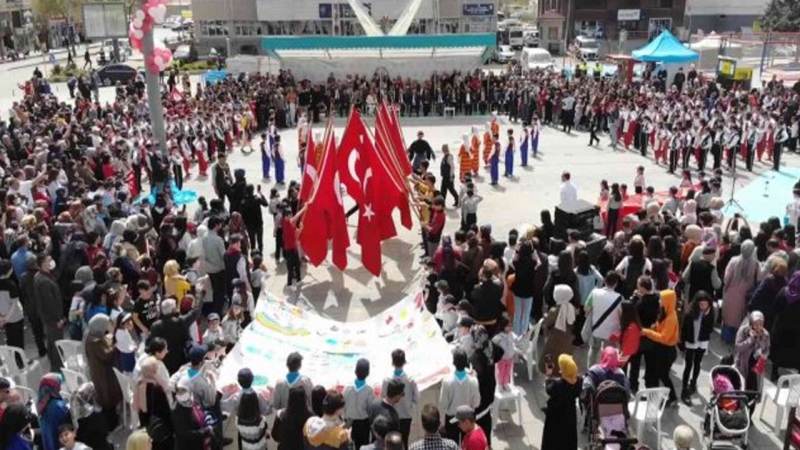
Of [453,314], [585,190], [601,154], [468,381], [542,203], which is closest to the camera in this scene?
[468,381]

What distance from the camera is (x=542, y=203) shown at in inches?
625

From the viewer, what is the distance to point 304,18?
150ft

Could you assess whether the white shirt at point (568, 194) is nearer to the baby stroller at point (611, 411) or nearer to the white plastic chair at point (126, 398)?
the baby stroller at point (611, 411)

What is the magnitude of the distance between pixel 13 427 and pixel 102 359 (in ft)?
4.81

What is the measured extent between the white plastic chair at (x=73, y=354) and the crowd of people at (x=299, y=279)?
0.25 meters

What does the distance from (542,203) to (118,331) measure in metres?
10.5

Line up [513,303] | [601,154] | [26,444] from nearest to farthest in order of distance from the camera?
[26,444] < [513,303] < [601,154]

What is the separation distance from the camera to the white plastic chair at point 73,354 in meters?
7.88

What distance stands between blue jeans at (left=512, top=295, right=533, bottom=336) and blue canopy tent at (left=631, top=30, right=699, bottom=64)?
21.1 metres

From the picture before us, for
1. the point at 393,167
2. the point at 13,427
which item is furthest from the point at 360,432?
the point at 393,167

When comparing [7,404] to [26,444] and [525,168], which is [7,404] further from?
[525,168]

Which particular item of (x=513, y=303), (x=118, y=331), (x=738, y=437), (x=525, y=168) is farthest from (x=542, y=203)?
(x=118, y=331)

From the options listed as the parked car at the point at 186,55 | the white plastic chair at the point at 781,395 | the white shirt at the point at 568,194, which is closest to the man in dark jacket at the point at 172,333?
the white plastic chair at the point at 781,395

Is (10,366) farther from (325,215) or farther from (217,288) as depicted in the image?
(325,215)
